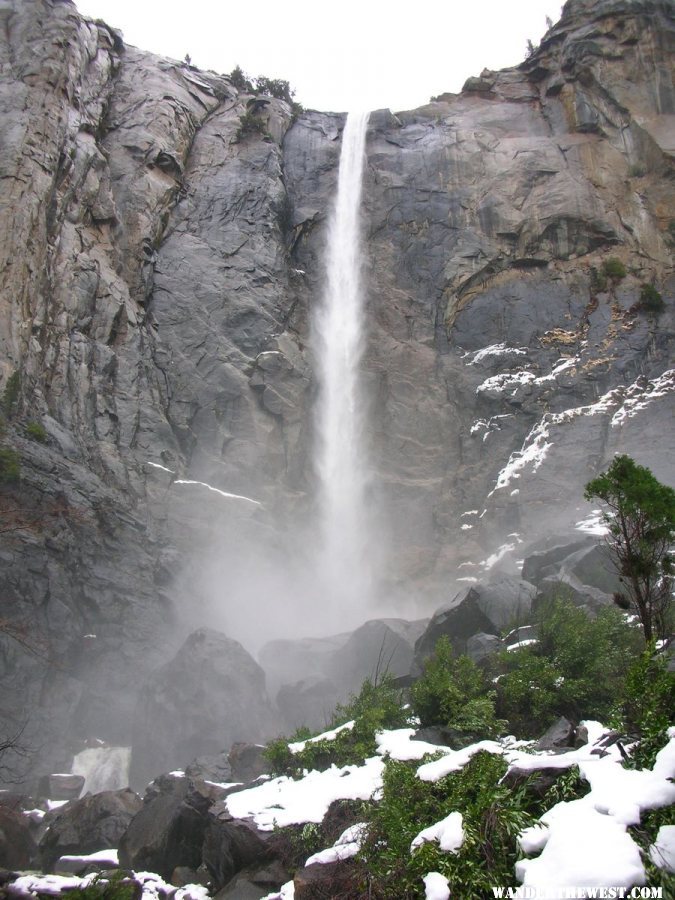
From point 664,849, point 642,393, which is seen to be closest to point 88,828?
point 664,849

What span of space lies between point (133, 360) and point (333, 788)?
20.8 meters

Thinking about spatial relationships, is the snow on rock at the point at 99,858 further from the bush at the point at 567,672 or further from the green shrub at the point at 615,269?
the green shrub at the point at 615,269

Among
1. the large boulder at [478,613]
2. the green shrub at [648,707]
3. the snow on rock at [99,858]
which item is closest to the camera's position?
the green shrub at [648,707]

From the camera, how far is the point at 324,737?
33.3ft

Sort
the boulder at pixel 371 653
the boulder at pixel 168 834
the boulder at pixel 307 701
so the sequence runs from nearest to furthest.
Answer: the boulder at pixel 168 834 < the boulder at pixel 307 701 < the boulder at pixel 371 653

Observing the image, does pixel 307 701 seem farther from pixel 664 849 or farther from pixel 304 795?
pixel 664 849

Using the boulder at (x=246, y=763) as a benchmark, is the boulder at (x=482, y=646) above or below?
above

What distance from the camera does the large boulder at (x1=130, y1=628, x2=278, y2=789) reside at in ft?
54.8

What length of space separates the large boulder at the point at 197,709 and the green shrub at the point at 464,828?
10.6m

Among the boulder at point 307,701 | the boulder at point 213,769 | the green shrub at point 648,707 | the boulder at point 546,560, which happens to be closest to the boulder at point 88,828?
the boulder at point 213,769

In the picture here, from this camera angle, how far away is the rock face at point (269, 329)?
1994 cm

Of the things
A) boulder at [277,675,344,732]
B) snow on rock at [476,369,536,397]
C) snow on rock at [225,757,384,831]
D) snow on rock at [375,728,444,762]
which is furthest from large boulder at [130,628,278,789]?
snow on rock at [476,369,536,397]

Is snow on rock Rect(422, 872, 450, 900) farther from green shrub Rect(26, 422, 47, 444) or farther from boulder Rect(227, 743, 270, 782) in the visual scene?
green shrub Rect(26, 422, 47, 444)

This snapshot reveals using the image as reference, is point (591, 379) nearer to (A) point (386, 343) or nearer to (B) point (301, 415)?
(A) point (386, 343)
